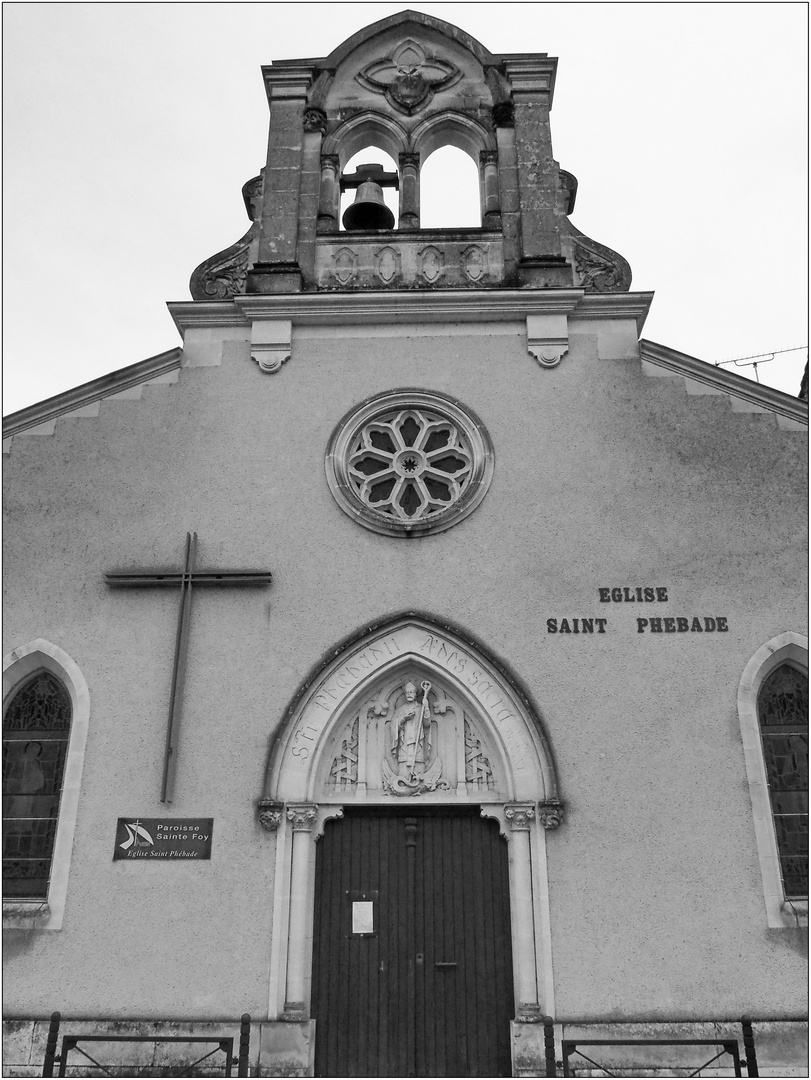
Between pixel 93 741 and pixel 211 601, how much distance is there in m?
1.86

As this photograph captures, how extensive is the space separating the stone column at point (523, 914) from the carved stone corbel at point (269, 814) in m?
2.23

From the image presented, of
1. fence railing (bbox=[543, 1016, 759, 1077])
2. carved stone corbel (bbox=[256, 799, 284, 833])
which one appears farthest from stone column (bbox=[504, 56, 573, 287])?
fence railing (bbox=[543, 1016, 759, 1077])

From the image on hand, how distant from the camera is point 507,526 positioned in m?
10.9

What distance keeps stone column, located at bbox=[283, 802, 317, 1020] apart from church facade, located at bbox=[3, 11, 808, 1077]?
0.04 meters

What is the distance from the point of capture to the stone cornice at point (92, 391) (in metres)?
11.5

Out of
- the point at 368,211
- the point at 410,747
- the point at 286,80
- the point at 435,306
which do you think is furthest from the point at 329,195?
the point at 410,747

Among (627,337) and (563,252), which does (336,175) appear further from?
(627,337)

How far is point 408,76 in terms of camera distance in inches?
531

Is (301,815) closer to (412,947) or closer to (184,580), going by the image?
(412,947)

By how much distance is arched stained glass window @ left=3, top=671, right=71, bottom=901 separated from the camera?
989cm

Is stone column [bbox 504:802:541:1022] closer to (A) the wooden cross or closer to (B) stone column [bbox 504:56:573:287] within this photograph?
(A) the wooden cross

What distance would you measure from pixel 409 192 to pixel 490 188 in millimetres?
1045

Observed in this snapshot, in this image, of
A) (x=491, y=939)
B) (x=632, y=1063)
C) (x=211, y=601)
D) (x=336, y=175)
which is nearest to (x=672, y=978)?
(x=632, y=1063)

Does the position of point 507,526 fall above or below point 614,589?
above
